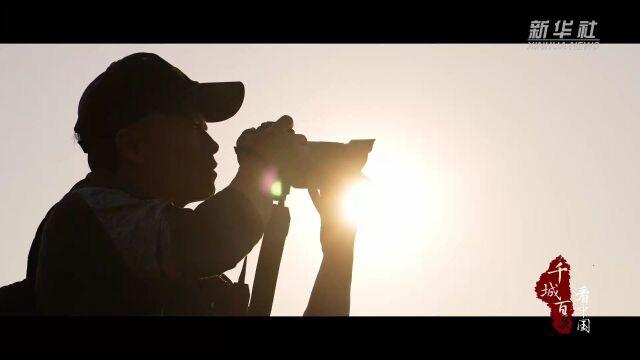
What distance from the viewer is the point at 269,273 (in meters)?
3.16

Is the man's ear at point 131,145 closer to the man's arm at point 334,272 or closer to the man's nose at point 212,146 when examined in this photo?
the man's nose at point 212,146

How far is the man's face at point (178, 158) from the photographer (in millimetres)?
3309

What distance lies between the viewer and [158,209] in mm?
2717

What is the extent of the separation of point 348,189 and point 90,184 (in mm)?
1371

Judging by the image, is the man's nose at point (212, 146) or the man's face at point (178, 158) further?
the man's nose at point (212, 146)

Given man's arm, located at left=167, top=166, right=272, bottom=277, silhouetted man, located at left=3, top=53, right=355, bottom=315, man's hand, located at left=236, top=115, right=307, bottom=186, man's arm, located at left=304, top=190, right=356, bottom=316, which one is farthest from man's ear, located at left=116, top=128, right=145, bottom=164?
man's arm, located at left=304, top=190, right=356, bottom=316

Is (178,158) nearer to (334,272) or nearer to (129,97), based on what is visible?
(129,97)

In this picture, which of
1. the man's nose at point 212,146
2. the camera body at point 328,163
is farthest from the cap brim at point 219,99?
the camera body at point 328,163

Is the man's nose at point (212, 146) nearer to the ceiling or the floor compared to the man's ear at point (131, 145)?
nearer to the ceiling
